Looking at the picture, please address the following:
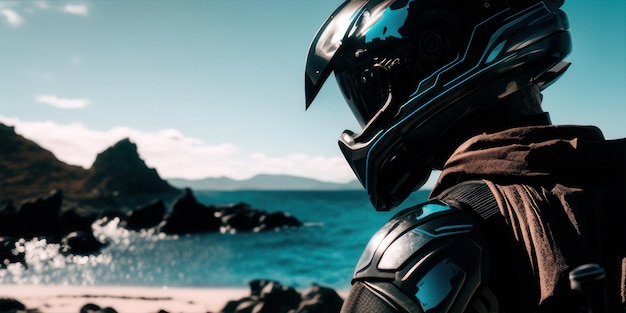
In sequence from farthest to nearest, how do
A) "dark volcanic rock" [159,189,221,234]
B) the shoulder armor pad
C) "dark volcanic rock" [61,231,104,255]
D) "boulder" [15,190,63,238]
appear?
"dark volcanic rock" [159,189,221,234] < "boulder" [15,190,63,238] < "dark volcanic rock" [61,231,104,255] < the shoulder armor pad

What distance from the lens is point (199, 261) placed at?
20391 millimetres

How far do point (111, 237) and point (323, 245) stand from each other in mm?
10855

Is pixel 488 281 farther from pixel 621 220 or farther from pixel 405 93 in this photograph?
pixel 405 93

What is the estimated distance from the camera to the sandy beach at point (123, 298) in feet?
33.9

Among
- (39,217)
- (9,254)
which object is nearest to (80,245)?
(9,254)

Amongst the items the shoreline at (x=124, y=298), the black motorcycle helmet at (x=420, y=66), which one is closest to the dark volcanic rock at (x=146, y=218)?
the shoreline at (x=124, y=298)

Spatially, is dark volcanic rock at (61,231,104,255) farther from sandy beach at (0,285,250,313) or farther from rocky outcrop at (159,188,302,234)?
sandy beach at (0,285,250,313)

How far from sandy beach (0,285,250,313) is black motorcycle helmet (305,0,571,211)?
8615 mm

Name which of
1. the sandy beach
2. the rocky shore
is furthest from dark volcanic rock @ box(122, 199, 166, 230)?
the sandy beach

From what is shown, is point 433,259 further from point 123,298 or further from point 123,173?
point 123,173

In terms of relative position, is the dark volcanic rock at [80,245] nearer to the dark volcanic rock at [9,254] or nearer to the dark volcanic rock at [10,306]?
the dark volcanic rock at [9,254]

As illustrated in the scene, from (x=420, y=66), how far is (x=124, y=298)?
1181cm

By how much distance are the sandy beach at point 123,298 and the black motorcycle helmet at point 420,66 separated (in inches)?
339

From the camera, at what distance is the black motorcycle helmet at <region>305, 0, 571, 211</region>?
56.6 inches
